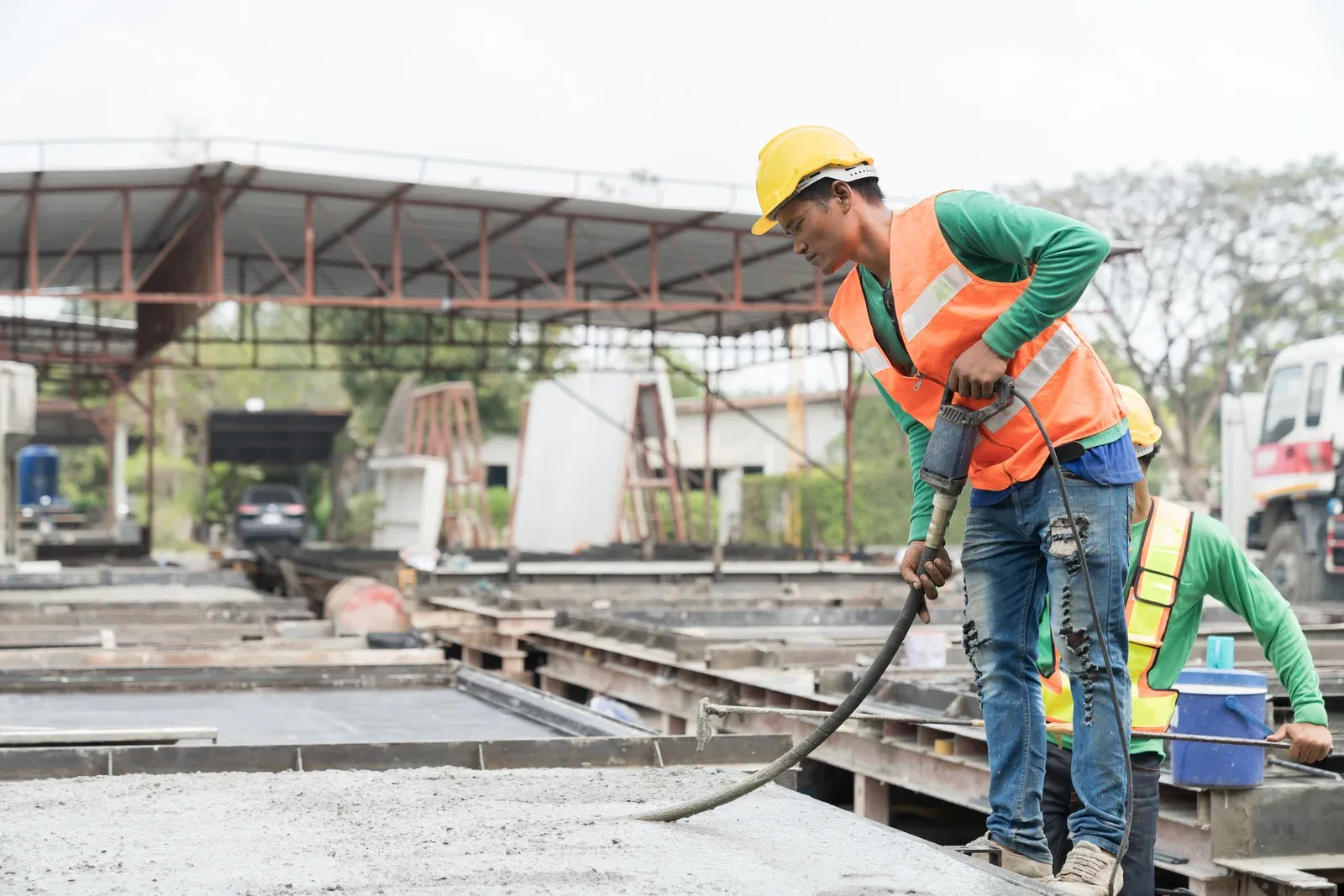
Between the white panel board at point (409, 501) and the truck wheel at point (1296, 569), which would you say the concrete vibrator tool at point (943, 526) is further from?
the white panel board at point (409, 501)

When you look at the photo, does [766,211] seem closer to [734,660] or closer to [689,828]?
[689,828]

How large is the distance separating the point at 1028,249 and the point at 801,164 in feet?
1.78

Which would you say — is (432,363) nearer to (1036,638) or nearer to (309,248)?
(309,248)

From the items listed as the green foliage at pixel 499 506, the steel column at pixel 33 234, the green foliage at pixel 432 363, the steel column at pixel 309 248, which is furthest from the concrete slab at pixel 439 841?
the green foliage at pixel 499 506

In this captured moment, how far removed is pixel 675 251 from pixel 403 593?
8490mm

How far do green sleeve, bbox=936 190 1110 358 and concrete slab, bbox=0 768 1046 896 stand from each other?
1.12 meters

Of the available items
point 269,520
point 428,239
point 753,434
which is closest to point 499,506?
point 753,434

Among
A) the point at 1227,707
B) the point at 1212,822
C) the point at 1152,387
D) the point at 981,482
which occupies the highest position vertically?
the point at 1152,387

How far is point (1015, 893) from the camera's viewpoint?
284cm

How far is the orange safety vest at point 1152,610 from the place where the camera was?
399 centimetres

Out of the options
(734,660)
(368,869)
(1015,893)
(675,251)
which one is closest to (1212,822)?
(1015,893)

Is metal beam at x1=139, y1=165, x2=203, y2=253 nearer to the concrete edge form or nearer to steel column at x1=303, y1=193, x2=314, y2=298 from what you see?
steel column at x1=303, y1=193, x2=314, y2=298

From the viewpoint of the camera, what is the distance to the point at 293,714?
21.1 ft

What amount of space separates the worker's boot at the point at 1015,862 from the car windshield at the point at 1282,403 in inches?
569
